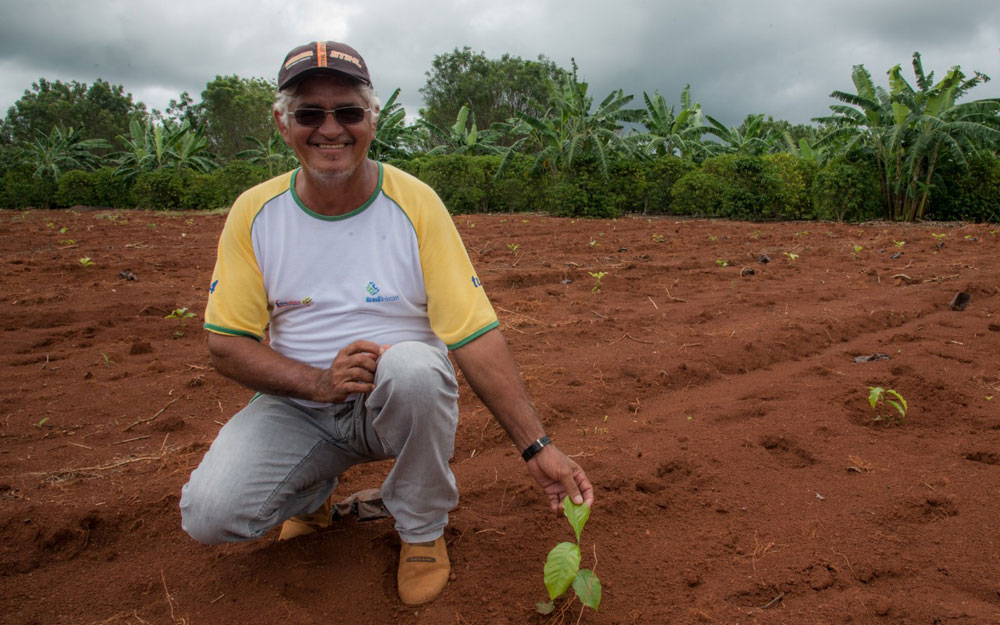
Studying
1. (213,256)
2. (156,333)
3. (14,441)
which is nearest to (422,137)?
(213,256)

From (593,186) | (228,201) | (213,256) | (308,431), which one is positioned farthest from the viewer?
(228,201)

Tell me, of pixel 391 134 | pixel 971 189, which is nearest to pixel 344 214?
pixel 971 189

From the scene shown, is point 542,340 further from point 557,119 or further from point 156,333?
point 557,119

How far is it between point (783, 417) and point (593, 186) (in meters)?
11.9

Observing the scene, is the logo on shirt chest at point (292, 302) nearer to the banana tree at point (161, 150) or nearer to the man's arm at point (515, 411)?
the man's arm at point (515, 411)

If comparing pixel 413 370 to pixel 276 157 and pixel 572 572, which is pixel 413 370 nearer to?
pixel 572 572

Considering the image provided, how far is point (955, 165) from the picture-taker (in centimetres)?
1251

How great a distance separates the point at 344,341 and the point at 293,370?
0.17m

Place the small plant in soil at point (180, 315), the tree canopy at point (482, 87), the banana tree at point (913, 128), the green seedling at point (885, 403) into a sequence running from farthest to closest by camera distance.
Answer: the tree canopy at point (482, 87) < the banana tree at point (913, 128) < the small plant in soil at point (180, 315) < the green seedling at point (885, 403)

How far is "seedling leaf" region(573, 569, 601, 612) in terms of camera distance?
1570mm

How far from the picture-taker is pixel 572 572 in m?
1.55

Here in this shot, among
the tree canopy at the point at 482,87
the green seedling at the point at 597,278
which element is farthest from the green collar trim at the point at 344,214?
the tree canopy at the point at 482,87

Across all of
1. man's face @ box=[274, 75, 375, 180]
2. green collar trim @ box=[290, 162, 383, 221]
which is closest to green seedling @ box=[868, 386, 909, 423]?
green collar trim @ box=[290, 162, 383, 221]

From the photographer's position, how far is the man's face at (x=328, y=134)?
1.82m
